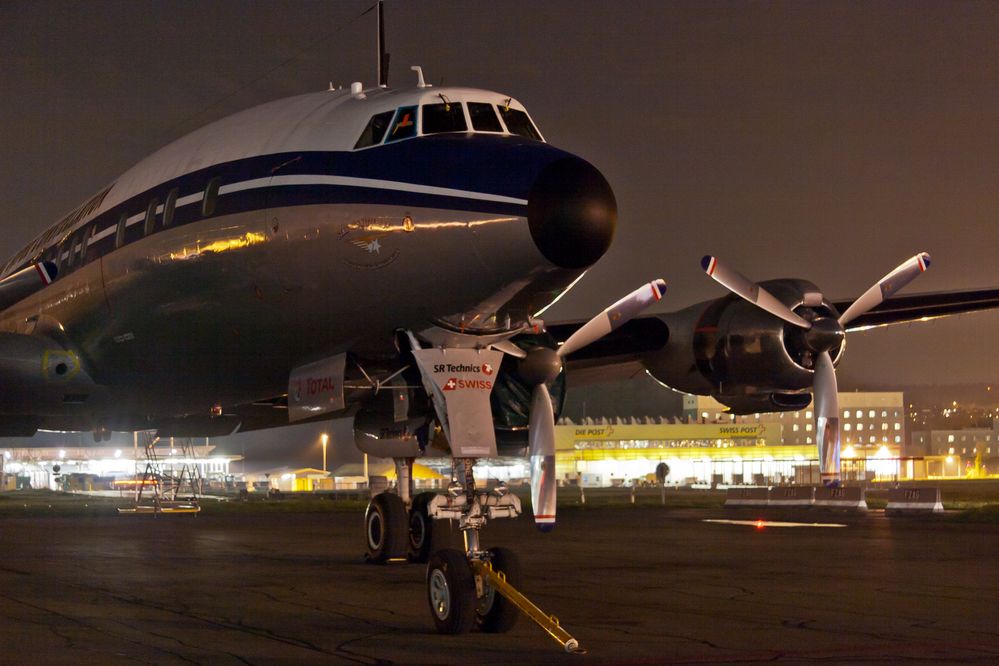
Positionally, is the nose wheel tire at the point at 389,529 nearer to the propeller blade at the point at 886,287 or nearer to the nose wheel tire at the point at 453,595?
the nose wheel tire at the point at 453,595

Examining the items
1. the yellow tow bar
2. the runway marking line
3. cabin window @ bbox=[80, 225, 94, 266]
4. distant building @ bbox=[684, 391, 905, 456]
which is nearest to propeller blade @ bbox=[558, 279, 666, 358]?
the yellow tow bar

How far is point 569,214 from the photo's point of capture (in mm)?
10172

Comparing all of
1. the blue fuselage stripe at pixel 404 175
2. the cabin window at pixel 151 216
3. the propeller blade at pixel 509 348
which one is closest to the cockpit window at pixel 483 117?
the blue fuselage stripe at pixel 404 175

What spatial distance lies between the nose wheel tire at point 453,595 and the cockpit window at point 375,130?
4092 mm

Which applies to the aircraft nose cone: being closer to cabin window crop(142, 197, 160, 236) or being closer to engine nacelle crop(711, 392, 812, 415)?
cabin window crop(142, 197, 160, 236)

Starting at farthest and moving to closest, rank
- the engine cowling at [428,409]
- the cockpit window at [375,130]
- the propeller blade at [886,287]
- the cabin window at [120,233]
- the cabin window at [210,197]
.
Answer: the propeller blade at [886,287] → the cabin window at [120,233] → the cabin window at [210,197] → the engine cowling at [428,409] → the cockpit window at [375,130]

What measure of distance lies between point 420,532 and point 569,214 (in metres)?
7.35

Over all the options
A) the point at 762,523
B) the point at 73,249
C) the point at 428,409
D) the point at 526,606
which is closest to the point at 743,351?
the point at 428,409

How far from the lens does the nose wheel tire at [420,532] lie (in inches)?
639

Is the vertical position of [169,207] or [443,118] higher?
[443,118]

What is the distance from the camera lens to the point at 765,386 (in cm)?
1800

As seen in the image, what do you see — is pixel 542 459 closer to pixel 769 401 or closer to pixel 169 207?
pixel 169 207

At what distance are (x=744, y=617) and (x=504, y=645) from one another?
2550 millimetres

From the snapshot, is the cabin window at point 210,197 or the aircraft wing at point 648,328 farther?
the aircraft wing at point 648,328
